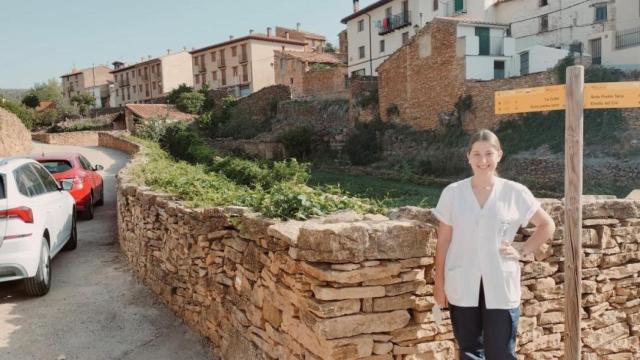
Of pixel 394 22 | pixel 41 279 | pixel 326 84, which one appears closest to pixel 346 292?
pixel 41 279

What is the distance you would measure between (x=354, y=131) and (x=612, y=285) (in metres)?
29.0

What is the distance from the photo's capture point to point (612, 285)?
15.1 feet

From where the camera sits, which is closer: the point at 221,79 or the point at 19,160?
the point at 19,160

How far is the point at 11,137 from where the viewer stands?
90.2ft

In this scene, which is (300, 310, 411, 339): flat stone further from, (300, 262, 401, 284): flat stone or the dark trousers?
the dark trousers

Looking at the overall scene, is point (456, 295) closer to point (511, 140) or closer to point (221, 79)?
point (511, 140)

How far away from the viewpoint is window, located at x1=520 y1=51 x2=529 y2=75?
2884 cm

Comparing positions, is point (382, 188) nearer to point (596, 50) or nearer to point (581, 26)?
point (596, 50)

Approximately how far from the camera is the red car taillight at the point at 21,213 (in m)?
5.80

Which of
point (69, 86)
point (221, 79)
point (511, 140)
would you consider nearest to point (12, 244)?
point (511, 140)

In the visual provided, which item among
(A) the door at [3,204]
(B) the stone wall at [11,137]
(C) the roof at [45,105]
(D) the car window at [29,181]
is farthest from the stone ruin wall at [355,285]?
(C) the roof at [45,105]

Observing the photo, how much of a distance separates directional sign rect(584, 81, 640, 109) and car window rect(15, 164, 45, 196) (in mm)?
6158

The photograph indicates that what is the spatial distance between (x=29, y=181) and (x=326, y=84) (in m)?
34.3

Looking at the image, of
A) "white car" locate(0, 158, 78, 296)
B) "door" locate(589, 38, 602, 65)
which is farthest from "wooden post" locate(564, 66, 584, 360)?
"door" locate(589, 38, 602, 65)
